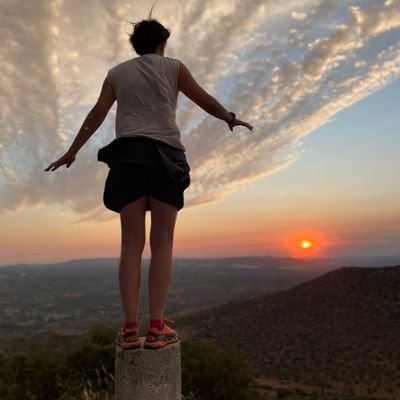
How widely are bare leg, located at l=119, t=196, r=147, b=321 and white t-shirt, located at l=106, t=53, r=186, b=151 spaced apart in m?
0.53

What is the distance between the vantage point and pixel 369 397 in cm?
3081

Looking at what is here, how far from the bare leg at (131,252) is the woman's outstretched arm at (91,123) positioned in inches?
26.8

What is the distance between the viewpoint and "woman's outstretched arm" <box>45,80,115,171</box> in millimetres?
3742

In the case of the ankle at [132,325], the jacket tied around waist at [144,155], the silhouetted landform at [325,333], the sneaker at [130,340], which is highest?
the jacket tied around waist at [144,155]

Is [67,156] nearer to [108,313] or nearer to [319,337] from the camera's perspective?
[319,337]

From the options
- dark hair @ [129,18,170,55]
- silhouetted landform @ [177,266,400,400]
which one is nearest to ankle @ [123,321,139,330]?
dark hair @ [129,18,170,55]

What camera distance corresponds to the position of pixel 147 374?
11.3 ft

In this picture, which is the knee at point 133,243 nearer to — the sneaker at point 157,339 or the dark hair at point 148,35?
the sneaker at point 157,339

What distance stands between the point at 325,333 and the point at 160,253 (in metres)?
48.4

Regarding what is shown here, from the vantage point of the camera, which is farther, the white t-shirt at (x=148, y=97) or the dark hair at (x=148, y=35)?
the dark hair at (x=148, y=35)

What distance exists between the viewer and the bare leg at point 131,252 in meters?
3.53

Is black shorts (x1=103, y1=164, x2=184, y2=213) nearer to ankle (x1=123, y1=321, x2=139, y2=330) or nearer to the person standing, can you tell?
the person standing

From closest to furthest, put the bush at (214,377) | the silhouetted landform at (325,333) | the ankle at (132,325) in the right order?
the ankle at (132,325), the bush at (214,377), the silhouetted landform at (325,333)

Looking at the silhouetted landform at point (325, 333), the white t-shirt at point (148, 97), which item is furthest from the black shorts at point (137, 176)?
the silhouetted landform at point (325, 333)
